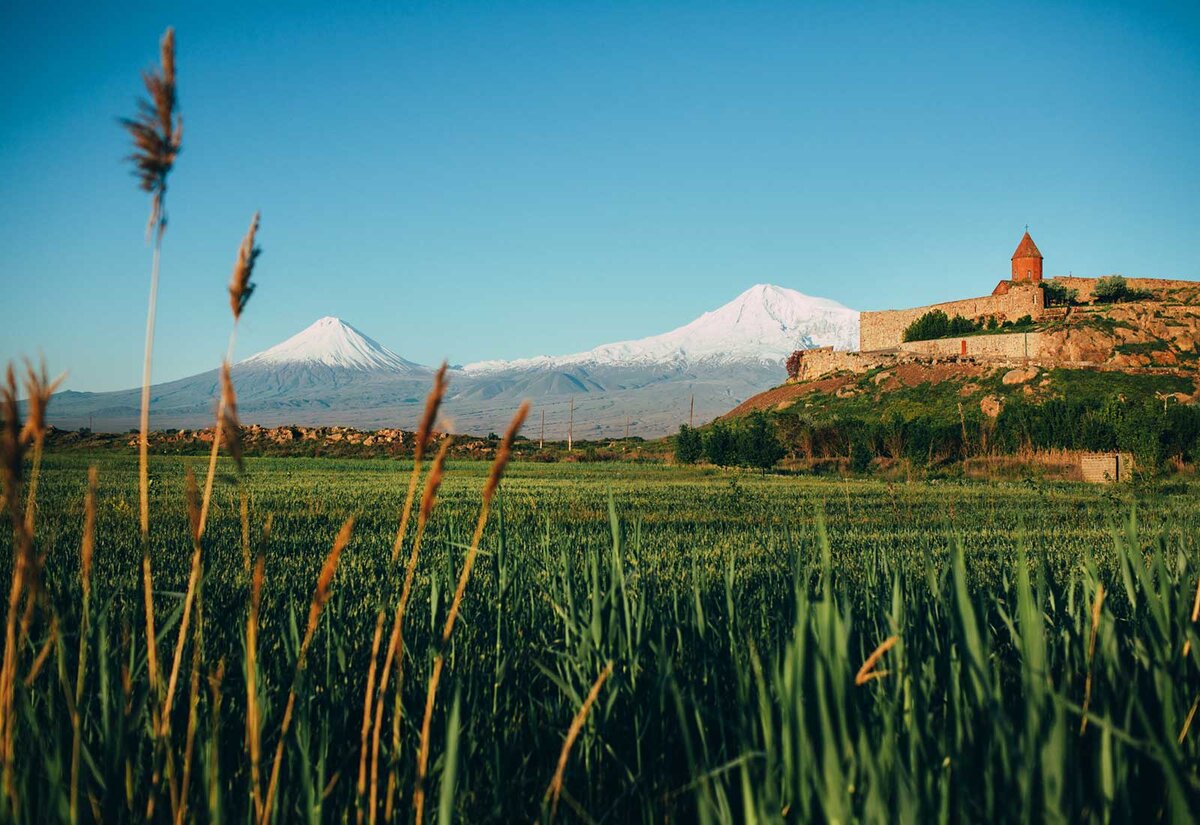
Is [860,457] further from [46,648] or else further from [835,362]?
[835,362]

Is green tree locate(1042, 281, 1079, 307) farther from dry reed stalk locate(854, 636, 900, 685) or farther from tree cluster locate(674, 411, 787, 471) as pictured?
dry reed stalk locate(854, 636, 900, 685)

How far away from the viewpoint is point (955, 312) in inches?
2341

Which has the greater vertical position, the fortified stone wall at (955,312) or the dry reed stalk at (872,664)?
the fortified stone wall at (955,312)

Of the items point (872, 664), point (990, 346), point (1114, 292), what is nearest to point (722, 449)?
point (990, 346)

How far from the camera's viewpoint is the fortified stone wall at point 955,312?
5519cm

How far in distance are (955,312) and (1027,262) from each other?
11835mm

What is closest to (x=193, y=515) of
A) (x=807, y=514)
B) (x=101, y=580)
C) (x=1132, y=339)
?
(x=101, y=580)

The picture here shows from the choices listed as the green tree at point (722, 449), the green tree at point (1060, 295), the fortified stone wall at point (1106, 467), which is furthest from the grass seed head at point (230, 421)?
the green tree at point (1060, 295)

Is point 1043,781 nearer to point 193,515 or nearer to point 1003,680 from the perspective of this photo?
point 193,515

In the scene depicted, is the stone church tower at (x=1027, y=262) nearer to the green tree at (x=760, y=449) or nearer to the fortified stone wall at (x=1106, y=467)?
the green tree at (x=760, y=449)

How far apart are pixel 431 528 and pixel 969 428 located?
3129 cm

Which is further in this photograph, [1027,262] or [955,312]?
[1027,262]

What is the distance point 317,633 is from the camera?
2852 mm

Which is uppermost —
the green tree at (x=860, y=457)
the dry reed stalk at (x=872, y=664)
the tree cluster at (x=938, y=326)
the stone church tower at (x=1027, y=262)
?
→ the stone church tower at (x=1027, y=262)
